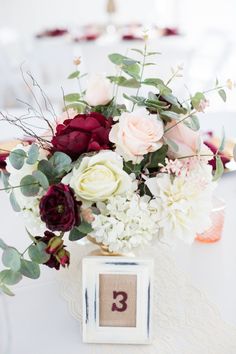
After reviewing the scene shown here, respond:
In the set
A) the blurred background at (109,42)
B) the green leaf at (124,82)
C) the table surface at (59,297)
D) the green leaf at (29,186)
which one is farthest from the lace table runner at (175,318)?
the blurred background at (109,42)

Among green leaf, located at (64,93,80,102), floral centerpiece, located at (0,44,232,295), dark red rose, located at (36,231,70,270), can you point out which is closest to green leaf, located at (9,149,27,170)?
floral centerpiece, located at (0,44,232,295)

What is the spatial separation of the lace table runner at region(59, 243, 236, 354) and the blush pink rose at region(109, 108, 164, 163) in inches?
11.0

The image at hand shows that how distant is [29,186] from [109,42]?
3.01 m

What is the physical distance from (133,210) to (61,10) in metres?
5.74

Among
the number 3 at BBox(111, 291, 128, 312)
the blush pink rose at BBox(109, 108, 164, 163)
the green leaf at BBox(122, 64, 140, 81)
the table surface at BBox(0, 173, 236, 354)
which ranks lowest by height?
the table surface at BBox(0, 173, 236, 354)

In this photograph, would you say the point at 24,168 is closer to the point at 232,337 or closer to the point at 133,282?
the point at 133,282

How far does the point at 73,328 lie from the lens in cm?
82

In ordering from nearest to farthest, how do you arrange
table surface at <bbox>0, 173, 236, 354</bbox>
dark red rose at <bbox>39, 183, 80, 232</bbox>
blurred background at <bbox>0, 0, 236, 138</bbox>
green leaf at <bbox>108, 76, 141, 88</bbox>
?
1. dark red rose at <bbox>39, 183, 80, 232</bbox>
2. table surface at <bbox>0, 173, 236, 354</bbox>
3. green leaf at <bbox>108, 76, 141, 88</bbox>
4. blurred background at <bbox>0, 0, 236, 138</bbox>

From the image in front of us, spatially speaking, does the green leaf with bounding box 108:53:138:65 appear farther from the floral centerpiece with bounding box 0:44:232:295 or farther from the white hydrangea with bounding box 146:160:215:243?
the white hydrangea with bounding box 146:160:215:243

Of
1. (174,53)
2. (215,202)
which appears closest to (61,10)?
(174,53)

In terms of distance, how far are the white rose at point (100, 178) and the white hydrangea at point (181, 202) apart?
46 millimetres

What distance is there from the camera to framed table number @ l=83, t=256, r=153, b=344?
759mm

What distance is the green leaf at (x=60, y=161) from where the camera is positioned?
0.72 metres

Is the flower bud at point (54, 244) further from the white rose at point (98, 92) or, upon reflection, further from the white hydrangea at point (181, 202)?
the white rose at point (98, 92)
